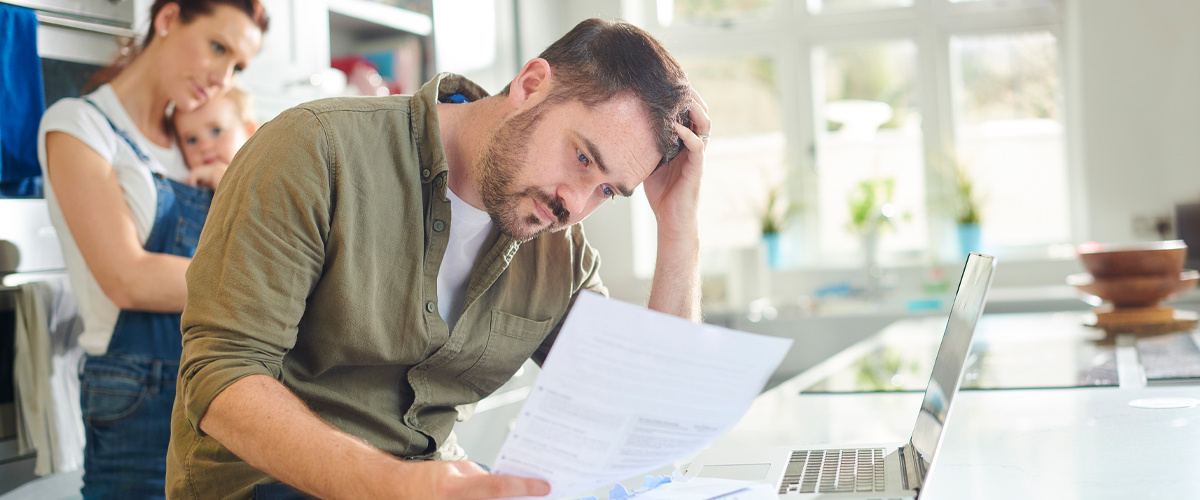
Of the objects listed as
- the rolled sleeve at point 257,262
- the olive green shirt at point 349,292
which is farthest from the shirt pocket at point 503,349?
the rolled sleeve at point 257,262

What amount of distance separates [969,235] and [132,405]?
11.7 ft

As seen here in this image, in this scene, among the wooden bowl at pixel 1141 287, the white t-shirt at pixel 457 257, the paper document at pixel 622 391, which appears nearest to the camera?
the paper document at pixel 622 391

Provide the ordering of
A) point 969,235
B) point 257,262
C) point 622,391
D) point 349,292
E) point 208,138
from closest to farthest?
point 622,391
point 257,262
point 349,292
point 208,138
point 969,235

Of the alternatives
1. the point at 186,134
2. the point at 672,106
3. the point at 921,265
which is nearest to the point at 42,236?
the point at 186,134

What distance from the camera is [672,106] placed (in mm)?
1209

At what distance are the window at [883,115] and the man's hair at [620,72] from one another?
3.34m

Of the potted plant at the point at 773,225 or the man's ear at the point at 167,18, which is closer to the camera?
the man's ear at the point at 167,18

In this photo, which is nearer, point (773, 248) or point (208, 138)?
point (208, 138)

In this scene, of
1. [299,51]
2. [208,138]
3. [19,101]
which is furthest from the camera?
[299,51]

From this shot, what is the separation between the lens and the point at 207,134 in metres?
2.05

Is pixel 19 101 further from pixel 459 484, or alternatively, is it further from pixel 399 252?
pixel 459 484

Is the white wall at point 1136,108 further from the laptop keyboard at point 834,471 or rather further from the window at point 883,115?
the laptop keyboard at point 834,471

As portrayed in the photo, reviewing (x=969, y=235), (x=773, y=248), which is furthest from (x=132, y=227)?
(x=969, y=235)

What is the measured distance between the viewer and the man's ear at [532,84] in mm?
1194
